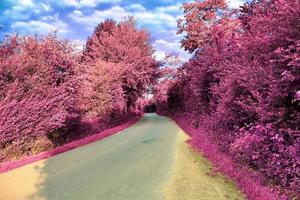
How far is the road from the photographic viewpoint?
33.0ft

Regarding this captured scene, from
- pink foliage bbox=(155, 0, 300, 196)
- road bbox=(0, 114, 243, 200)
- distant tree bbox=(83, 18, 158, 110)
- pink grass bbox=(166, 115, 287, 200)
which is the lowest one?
road bbox=(0, 114, 243, 200)

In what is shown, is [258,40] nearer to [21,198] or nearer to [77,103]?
[21,198]

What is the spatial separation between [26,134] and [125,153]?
157 inches

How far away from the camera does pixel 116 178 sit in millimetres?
11969

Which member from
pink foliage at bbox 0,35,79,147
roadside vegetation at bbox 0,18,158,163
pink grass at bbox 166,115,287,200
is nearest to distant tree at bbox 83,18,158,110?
roadside vegetation at bbox 0,18,158,163

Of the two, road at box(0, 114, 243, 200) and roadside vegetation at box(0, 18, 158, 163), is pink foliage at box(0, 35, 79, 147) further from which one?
road at box(0, 114, 243, 200)

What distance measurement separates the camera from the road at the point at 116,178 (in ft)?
33.0

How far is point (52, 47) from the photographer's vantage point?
2234cm

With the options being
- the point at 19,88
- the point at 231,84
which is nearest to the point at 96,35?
the point at 19,88

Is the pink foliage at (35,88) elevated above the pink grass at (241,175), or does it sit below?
above

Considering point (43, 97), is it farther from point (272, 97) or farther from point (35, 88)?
point (272, 97)

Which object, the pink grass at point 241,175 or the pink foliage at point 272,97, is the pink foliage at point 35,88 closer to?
the pink grass at point 241,175

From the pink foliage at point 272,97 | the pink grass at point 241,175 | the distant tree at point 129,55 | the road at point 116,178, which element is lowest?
the road at point 116,178

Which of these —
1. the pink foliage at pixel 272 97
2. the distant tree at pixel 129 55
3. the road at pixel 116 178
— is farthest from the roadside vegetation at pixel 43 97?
the distant tree at pixel 129 55
